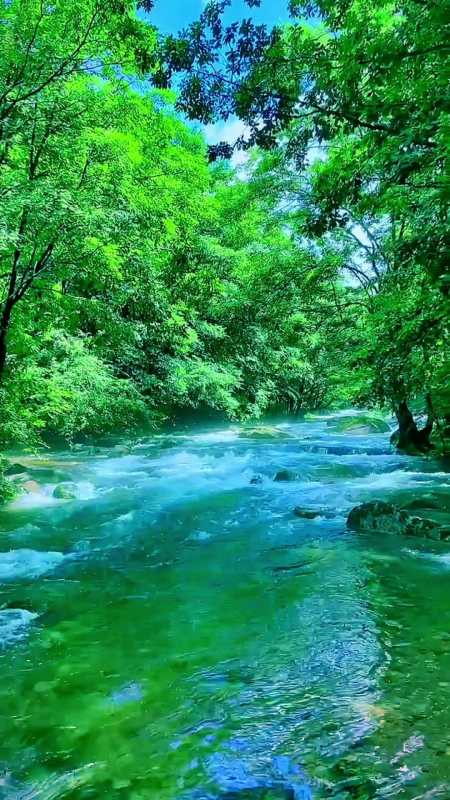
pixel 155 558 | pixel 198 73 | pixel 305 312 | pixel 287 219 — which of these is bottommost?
pixel 155 558

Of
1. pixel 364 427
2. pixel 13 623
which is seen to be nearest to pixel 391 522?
pixel 13 623

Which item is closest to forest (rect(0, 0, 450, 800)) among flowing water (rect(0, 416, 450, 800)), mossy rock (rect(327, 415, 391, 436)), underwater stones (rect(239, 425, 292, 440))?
flowing water (rect(0, 416, 450, 800))

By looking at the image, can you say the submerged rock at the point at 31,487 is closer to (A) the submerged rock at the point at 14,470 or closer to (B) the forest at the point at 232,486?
(B) the forest at the point at 232,486

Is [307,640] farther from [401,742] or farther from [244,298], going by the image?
[244,298]

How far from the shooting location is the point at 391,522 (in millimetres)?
7324

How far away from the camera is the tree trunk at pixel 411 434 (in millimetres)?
15242

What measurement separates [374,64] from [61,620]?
20.5 ft

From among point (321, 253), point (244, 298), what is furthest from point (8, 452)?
point (321, 253)

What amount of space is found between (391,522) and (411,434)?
8.87 meters

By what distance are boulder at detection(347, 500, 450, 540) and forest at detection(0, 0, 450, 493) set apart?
2.33 metres

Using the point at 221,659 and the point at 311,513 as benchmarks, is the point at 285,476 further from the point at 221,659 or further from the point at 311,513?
the point at 221,659

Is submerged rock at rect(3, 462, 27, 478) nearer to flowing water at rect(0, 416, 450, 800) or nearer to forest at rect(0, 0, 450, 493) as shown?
forest at rect(0, 0, 450, 493)

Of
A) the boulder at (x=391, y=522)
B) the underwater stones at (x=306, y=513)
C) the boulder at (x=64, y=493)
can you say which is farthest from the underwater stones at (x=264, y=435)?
the boulder at (x=391, y=522)

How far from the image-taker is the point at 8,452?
15.8 metres
